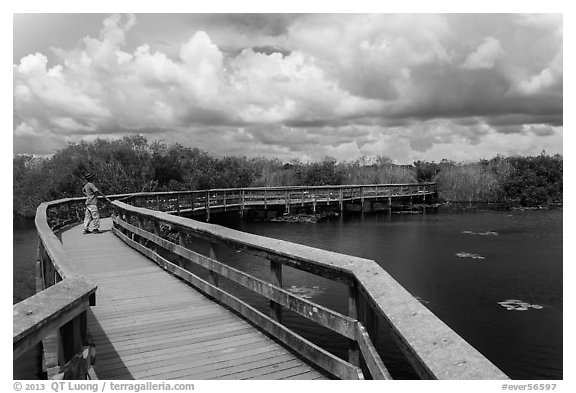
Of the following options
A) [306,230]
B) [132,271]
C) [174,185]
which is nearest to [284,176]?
[174,185]

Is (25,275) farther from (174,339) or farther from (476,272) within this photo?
(476,272)

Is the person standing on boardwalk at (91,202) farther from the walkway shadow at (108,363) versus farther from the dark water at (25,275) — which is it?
the walkway shadow at (108,363)

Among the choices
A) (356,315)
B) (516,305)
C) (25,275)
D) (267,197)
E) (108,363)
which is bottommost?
(516,305)

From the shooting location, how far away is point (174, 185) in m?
35.1

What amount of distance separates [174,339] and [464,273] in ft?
40.3

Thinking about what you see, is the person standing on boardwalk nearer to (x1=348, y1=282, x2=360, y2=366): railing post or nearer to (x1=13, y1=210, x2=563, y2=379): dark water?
(x1=13, y1=210, x2=563, y2=379): dark water

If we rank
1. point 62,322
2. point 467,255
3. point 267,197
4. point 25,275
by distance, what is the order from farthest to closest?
point 267,197, point 467,255, point 25,275, point 62,322

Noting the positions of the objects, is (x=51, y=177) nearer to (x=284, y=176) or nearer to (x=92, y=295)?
(x=284, y=176)

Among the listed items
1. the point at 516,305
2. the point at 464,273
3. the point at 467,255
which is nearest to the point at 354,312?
the point at 516,305

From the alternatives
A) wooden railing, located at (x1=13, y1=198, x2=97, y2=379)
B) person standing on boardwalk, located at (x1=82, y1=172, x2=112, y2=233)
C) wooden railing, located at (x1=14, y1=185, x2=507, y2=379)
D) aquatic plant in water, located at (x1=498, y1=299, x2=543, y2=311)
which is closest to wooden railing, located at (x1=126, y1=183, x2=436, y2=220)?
person standing on boardwalk, located at (x1=82, y1=172, x2=112, y2=233)

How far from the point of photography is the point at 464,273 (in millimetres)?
15367

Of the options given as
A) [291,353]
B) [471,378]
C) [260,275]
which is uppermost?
[471,378]

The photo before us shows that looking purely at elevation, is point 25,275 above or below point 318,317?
below

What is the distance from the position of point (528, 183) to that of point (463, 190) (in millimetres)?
5534
